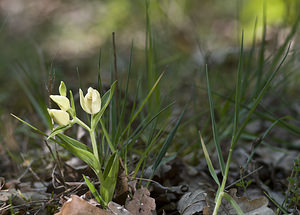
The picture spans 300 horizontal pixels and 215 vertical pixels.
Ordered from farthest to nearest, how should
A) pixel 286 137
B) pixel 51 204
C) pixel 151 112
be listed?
1. pixel 286 137
2. pixel 151 112
3. pixel 51 204

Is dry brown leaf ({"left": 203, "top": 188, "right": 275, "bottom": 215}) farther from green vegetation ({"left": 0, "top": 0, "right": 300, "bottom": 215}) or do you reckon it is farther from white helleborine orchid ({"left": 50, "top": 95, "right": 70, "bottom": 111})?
white helleborine orchid ({"left": 50, "top": 95, "right": 70, "bottom": 111})

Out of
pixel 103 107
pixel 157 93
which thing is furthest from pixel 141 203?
pixel 157 93

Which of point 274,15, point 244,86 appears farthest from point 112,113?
point 274,15

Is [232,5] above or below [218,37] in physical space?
above

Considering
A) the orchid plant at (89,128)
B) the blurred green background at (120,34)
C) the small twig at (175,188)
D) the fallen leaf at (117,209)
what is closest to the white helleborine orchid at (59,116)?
the orchid plant at (89,128)

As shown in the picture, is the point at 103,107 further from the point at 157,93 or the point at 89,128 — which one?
the point at 157,93

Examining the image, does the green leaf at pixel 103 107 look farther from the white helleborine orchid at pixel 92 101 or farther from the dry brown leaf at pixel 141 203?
the dry brown leaf at pixel 141 203

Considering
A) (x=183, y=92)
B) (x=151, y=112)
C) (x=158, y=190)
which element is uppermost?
(x=151, y=112)

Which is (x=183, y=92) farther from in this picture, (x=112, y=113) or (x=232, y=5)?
(x=232, y=5)
